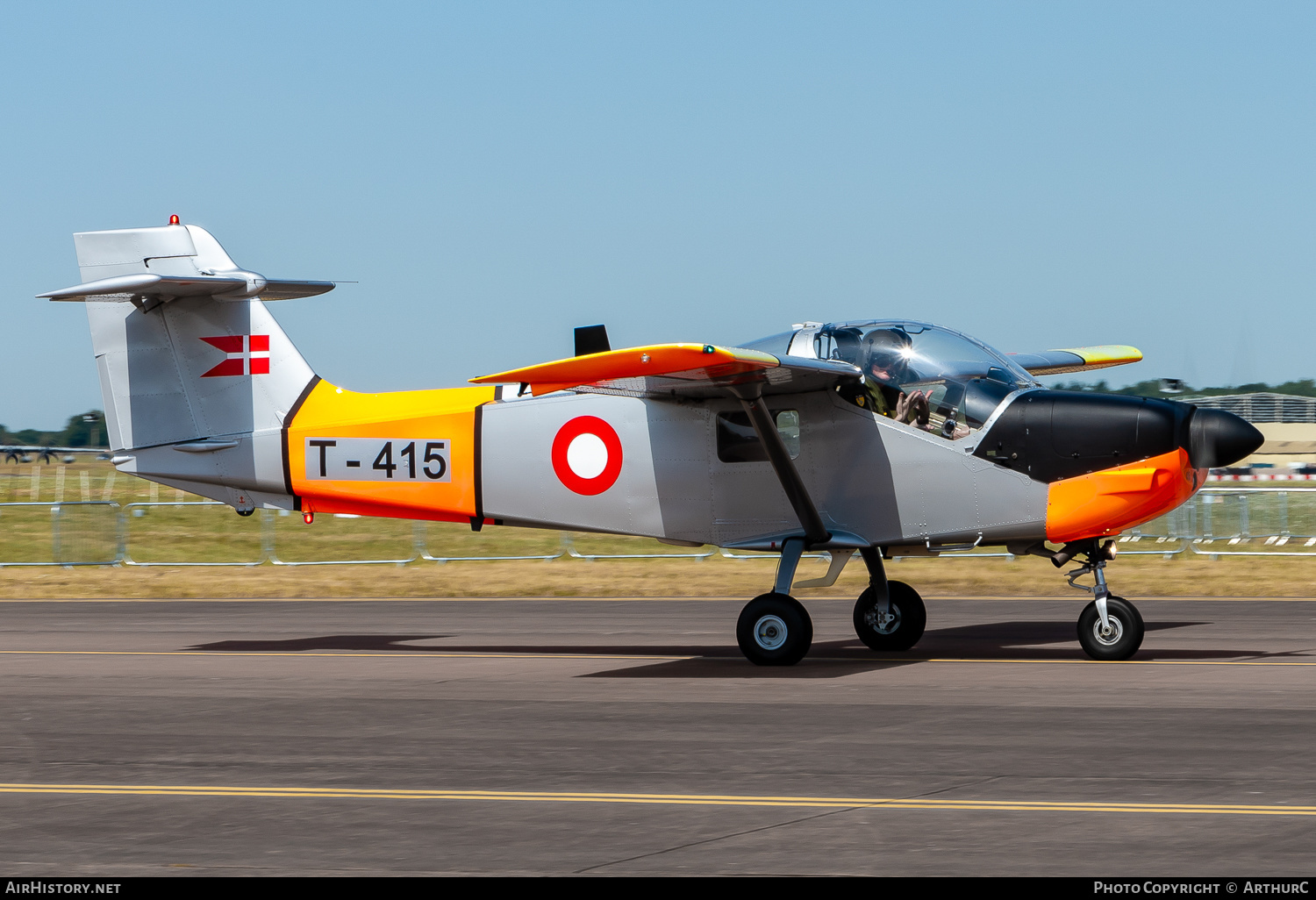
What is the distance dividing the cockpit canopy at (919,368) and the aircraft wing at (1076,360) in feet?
11.2

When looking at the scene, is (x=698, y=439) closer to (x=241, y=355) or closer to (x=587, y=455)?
(x=587, y=455)

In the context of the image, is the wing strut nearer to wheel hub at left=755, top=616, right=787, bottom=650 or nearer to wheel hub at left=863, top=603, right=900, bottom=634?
wheel hub at left=755, top=616, right=787, bottom=650

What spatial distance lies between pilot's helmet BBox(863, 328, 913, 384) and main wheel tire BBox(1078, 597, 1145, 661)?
2.62m

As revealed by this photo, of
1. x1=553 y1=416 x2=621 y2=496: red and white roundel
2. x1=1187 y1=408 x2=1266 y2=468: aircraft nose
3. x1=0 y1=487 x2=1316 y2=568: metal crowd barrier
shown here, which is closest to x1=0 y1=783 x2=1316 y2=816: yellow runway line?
x1=1187 y1=408 x2=1266 y2=468: aircraft nose

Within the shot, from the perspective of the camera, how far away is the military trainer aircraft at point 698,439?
41.3 feet

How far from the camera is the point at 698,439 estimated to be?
1392 cm

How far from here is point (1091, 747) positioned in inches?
357

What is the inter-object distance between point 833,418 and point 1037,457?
1817 millimetres

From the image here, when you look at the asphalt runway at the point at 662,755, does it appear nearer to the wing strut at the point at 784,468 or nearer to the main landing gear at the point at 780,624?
the main landing gear at the point at 780,624

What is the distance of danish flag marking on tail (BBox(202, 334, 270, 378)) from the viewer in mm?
15555

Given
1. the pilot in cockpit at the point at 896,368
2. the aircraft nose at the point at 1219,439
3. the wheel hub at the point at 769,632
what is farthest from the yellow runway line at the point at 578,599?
the aircraft nose at the point at 1219,439

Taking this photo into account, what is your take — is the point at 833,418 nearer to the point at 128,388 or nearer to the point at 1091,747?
the point at 1091,747

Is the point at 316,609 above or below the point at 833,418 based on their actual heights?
below
